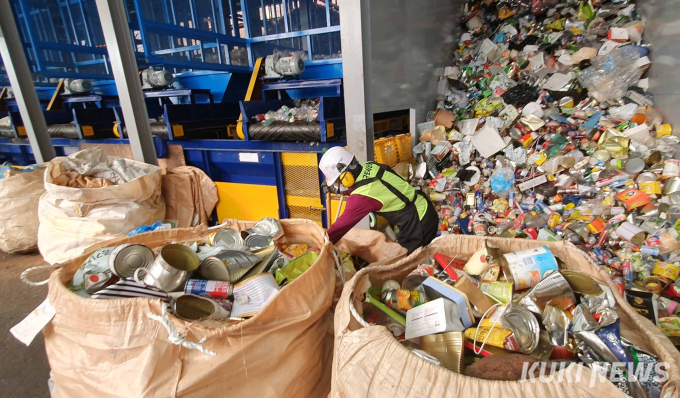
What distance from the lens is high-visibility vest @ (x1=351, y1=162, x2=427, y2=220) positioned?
215 cm

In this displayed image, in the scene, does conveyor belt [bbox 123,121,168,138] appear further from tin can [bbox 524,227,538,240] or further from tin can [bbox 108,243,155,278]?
tin can [bbox 524,227,538,240]

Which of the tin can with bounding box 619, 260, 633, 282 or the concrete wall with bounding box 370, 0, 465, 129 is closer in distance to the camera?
the tin can with bounding box 619, 260, 633, 282

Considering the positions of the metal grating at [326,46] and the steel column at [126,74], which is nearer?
the steel column at [126,74]

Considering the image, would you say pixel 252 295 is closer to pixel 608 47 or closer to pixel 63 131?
pixel 608 47

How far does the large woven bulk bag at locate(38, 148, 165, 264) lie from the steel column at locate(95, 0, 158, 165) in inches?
23.6

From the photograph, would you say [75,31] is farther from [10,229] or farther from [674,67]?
[674,67]

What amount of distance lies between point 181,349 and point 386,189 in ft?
4.94

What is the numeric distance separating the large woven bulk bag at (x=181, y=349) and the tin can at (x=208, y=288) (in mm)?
173

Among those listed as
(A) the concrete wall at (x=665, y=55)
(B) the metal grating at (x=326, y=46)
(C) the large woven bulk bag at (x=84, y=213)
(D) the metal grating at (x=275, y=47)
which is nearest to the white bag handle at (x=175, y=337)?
(C) the large woven bulk bag at (x=84, y=213)

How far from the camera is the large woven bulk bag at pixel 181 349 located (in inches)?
40.6

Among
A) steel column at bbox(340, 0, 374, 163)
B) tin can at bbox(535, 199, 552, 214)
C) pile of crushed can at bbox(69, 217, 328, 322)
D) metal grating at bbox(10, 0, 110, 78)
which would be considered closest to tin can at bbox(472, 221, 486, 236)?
tin can at bbox(535, 199, 552, 214)

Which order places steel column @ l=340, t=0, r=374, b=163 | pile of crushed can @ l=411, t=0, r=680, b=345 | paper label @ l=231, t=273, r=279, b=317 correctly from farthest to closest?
pile of crushed can @ l=411, t=0, r=680, b=345, steel column @ l=340, t=0, r=374, b=163, paper label @ l=231, t=273, r=279, b=317

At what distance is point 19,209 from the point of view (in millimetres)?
3297

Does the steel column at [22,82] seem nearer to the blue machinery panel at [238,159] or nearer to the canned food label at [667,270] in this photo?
the blue machinery panel at [238,159]
